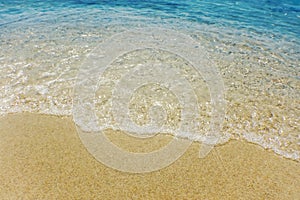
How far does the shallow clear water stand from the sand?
61cm

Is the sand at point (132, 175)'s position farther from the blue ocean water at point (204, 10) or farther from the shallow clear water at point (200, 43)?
the blue ocean water at point (204, 10)

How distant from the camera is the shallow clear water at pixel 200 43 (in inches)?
206

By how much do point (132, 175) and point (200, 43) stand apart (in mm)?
6344

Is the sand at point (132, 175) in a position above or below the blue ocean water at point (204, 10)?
below

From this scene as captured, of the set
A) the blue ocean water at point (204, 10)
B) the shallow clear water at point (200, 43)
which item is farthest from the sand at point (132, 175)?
the blue ocean water at point (204, 10)

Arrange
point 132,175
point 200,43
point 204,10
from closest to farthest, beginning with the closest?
1. point 132,175
2. point 200,43
3. point 204,10

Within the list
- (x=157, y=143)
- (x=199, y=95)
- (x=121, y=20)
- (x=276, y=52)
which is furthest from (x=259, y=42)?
(x=157, y=143)

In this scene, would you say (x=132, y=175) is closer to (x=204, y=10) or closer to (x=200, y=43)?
(x=200, y=43)

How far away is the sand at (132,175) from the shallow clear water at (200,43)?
61 cm

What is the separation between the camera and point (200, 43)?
9.05 metres

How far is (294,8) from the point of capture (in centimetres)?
1447

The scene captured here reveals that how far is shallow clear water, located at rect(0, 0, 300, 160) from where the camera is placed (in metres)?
5.24

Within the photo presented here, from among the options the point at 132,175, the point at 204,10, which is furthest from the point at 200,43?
the point at 132,175

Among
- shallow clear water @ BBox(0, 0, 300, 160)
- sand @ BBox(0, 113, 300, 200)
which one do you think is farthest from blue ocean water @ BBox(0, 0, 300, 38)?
sand @ BBox(0, 113, 300, 200)
